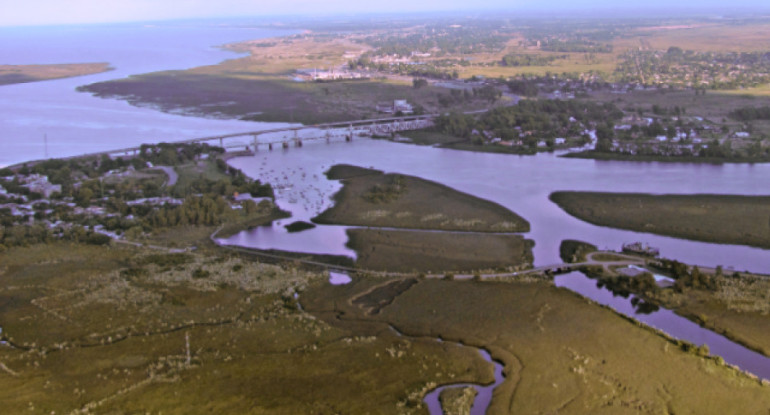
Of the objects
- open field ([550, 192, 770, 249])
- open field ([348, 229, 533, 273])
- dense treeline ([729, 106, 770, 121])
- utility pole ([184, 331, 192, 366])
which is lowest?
utility pole ([184, 331, 192, 366])

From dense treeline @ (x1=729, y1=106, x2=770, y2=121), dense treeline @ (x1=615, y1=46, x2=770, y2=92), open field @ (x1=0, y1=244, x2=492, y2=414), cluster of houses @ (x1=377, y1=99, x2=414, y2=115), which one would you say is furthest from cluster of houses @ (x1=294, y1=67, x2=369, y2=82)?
open field @ (x1=0, y1=244, x2=492, y2=414)

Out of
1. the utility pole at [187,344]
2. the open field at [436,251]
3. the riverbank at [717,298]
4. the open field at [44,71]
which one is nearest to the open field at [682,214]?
the riverbank at [717,298]

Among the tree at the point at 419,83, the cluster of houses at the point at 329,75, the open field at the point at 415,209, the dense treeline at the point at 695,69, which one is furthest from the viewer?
the cluster of houses at the point at 329,75

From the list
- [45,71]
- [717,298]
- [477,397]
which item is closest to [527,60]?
[45,71]

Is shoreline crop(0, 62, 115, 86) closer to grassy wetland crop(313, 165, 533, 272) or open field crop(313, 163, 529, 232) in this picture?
Answer: grassy wetland crop(313, 165, 533, 272)

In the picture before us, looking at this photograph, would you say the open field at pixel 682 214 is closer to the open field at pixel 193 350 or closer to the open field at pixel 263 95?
the open field at pixel 193 350

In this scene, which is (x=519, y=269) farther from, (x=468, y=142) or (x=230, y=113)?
(x=230, y=113)
